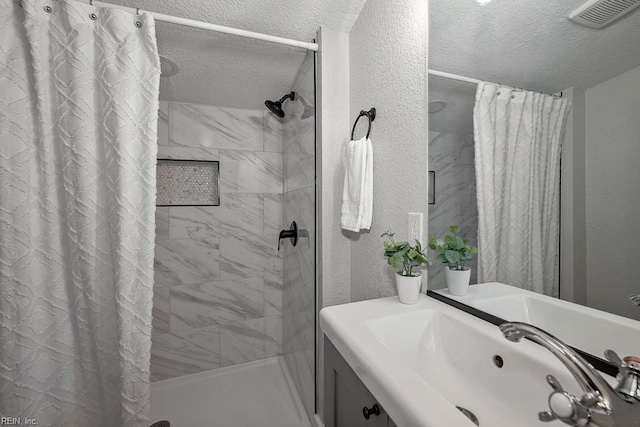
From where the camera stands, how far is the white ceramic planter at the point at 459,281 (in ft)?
2.71

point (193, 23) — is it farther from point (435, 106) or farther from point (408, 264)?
point (408, 264)

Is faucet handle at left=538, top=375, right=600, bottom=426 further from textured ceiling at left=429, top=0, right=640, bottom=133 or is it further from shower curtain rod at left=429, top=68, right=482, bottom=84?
shower curtain rod at left=429, top=68, right=482, bottom=84

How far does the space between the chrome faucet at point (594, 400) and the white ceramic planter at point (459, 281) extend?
1.49 feet

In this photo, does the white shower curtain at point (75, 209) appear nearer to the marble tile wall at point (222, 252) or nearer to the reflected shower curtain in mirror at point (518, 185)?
the marble tile wall at point (222, 252)

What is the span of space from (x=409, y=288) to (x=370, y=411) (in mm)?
393

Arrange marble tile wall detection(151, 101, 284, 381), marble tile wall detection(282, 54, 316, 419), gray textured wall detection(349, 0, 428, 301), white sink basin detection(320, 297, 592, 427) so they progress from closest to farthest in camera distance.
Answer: white sink basin detection(320, 297, 592, 427) → gray textured wall detection(349, 0, 428, 301) → marble tile wall detection(282, 54, 316, 419) → marble tile wall detection(151, 101, 284, 381)

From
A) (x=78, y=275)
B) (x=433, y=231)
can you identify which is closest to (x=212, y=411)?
(x=78, y=275)

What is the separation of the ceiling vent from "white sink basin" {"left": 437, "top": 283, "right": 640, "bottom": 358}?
0.57 metres

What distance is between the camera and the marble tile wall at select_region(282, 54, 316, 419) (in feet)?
4.77

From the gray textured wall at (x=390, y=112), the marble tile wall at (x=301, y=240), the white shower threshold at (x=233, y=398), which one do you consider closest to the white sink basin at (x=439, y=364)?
the gray textured wall at (x=390, y=112)

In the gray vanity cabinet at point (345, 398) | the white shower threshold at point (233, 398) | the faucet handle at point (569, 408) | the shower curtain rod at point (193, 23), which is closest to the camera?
the faucet handle at point (569, 408)

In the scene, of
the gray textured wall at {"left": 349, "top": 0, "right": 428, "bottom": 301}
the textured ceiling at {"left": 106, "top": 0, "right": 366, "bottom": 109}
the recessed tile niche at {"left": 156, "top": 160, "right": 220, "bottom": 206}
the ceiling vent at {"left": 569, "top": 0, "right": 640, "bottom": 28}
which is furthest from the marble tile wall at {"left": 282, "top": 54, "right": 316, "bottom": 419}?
the ceiling vent at {"left": 569, "top": 0, "right": 640, "bottom": 28}

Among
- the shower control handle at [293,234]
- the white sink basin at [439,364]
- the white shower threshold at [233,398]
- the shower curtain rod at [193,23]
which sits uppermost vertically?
the shower curtain rod at [193,23]

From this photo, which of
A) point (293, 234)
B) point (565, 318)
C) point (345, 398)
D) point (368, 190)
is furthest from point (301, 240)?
point (565, 318)
